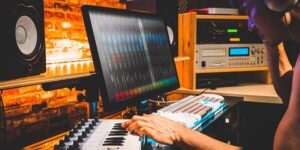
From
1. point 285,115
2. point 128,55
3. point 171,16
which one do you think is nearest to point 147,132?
point 285,115

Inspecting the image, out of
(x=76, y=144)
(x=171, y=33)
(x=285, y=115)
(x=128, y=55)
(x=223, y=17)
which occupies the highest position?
(x=223, y=17)

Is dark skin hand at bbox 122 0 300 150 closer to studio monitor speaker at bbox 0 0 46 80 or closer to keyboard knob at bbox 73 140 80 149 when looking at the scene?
keyboard knob at bbox 73 140 80 149

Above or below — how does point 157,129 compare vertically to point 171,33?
below

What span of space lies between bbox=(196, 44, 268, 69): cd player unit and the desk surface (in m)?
0.18

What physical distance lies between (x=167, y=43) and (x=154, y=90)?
0.38 m

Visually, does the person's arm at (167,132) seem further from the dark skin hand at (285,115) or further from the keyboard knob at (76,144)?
the keyboard knob at (76,144)

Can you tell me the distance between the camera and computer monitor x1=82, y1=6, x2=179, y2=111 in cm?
136

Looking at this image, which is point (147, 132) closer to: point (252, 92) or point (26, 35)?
point (26, 35)

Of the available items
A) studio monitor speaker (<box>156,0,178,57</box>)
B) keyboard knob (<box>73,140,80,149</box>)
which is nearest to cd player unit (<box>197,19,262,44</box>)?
studio monitor speaker (<box>156,0,178,57</box>)

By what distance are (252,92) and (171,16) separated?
864mm

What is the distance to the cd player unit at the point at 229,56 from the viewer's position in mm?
2574

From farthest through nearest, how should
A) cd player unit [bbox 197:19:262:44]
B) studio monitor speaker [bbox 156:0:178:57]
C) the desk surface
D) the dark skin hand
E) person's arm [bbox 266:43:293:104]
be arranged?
cd player unit [bbox 197:19:262:44] → studio monitor speaker [bbox 156:0:178:57] → the desk surface → person's arm [bbox 266:43:293:104] → the dark skin hand

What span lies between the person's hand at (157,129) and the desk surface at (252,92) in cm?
134

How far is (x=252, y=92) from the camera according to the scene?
8.05 ft
